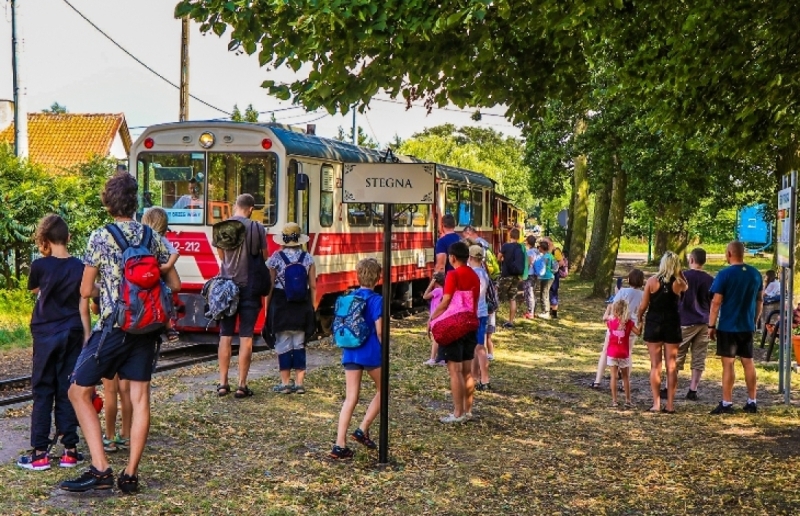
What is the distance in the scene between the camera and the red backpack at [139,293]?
6480 millimetres

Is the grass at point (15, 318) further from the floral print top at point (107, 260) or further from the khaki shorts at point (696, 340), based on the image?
the khaki shorts at point (696, 340)

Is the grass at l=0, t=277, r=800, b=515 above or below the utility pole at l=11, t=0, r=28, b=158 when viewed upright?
below

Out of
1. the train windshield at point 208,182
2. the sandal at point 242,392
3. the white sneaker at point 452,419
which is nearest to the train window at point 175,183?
the train windshield at point 208,182

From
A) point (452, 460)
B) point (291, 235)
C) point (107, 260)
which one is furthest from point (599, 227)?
point (107, 260)

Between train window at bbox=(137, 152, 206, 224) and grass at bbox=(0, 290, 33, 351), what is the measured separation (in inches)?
107

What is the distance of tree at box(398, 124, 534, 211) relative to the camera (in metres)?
68.8

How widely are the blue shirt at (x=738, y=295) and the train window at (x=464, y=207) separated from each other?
1279 centimetres

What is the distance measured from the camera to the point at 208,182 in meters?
14.7

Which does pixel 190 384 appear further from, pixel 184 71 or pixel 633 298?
pixel 184 71

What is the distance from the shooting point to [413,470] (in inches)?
309

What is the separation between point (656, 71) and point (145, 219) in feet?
18.4

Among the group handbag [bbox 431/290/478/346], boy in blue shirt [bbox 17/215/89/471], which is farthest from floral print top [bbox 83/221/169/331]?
handbag [bbox 431/290/478/346]

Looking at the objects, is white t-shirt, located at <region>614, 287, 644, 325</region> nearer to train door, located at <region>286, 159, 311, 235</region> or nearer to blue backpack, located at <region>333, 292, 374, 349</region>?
blue backpack, located at <region>333, 292, 374, 349</region>

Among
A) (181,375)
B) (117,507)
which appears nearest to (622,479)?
(117,507)
